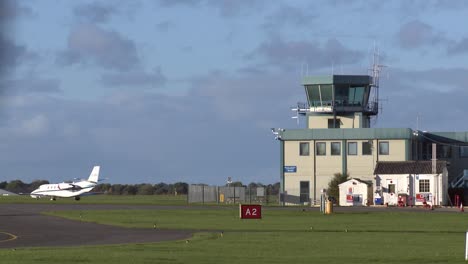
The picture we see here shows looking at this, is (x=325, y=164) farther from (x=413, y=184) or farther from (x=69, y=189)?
(x=69, y=189)

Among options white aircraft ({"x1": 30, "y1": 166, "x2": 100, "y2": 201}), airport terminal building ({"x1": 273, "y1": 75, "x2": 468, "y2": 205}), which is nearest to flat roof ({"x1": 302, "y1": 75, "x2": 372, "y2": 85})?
airport terminal building ({"x1": 273, "y1": 75, "x2": 468, "y2": 205})

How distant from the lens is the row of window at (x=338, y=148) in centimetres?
11781

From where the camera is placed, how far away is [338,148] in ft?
391

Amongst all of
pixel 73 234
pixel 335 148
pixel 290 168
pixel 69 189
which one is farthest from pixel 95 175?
pixel 73 234

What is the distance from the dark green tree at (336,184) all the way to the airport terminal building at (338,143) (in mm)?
2127

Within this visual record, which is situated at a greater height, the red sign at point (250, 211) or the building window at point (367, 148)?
the building window at point (367, 148)

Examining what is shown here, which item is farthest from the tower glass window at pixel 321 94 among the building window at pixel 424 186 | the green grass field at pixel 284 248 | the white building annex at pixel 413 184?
the green grass field at pixel 284 248

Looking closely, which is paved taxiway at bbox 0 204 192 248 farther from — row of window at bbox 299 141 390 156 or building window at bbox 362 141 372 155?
building window at bbox 362 141 372 155

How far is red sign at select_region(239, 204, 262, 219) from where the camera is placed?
6369cm

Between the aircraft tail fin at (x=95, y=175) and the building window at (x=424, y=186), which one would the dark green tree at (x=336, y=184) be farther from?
the aircraft tail fin at (x=95, y=175)

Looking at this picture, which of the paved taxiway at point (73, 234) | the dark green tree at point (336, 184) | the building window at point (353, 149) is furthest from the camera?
the building window at point (353, 149)

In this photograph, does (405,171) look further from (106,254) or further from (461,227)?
(106,254)

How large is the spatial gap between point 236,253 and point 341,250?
4.13 m

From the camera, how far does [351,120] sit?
12256cm
